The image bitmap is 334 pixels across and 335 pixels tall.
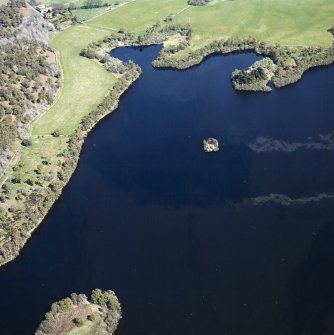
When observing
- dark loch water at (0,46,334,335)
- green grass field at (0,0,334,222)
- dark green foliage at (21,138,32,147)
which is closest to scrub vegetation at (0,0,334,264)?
dark green foliage at (21,138,32,147)

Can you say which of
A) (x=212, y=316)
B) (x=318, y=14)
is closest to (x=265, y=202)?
(x=212, y=316)

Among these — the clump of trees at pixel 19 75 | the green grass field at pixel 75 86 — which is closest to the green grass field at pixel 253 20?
the green grass field at pixel 75 86

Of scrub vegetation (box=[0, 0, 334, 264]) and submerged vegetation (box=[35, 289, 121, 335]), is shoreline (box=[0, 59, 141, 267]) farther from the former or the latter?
submerged vegetation (box=[35, 289, 121, 335])

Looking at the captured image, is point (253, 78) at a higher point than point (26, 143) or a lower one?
lower

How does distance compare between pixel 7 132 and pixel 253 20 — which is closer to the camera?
pixel 7 132

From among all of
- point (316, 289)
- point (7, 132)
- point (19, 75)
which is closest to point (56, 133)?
point (7, 132)

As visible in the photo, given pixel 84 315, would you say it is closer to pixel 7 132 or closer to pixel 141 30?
pixel 7 132
